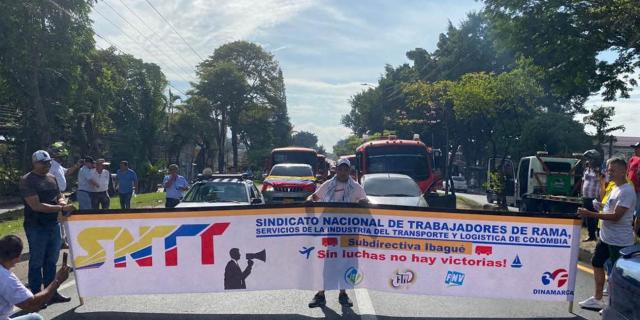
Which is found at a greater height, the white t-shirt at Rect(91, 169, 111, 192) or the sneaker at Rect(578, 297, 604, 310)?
the white t-shirt at Rect(91, 169, 111, 192)

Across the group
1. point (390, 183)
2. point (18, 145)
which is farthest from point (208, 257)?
point (18, 145)

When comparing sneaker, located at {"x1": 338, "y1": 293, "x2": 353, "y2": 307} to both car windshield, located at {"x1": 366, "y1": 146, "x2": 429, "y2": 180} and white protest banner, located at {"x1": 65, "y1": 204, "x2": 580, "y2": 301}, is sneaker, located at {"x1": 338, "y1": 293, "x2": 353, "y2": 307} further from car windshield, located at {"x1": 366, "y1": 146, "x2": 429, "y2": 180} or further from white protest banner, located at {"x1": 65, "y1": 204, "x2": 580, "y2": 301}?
car windshield, located at {"x1": 366, "y1": 146, "x2": 429, "y2": 180}

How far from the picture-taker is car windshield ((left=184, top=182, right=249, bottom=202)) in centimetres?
1174

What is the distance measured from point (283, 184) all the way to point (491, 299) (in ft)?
40.4

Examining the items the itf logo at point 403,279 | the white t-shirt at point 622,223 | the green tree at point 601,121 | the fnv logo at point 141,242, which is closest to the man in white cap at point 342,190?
the itf logo at point 403,279

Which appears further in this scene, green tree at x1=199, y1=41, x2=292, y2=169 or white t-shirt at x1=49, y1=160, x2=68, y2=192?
green tree at x1=199, y1=41, x2=292, y2=169

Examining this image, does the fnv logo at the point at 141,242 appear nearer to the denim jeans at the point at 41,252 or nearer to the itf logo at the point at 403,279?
the denim jeans at the point at 41,252

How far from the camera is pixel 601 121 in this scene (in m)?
46.8

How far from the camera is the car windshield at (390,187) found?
1381 cm

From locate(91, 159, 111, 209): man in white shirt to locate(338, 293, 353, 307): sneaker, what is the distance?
24.4ft

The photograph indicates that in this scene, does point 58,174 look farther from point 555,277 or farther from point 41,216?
point 555,277

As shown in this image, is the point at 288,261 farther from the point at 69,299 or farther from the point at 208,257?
the point at 69,299

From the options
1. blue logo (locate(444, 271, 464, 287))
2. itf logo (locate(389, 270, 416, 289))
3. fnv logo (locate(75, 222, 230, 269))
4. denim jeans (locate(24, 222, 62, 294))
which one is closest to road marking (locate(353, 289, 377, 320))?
itf logo (locate(389, 270, 416, 289))

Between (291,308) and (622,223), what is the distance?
3868 millimetres
